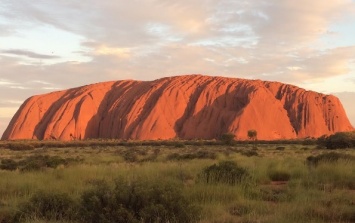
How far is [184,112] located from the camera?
10019 centimetres

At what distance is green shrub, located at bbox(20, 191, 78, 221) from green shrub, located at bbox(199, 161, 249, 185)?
143 inches

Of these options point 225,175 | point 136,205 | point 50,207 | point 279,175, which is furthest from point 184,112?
point 136,205

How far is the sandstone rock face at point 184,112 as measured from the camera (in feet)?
308

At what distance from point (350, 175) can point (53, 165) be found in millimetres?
11886

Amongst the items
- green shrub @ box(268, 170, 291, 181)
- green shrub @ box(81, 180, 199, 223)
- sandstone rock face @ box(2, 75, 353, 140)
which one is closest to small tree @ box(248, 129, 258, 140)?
sandstone rock face @ box(2, 75, 353, 140)

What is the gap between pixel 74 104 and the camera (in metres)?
105

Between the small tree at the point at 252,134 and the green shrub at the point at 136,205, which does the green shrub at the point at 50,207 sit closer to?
the green shrub at the point at 136,205

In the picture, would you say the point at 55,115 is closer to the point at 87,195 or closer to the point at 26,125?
the point at 26,125

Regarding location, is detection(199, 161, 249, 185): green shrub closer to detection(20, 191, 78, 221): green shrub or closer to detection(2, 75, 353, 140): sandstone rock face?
detection(20, 191, 78, 221): green shrub

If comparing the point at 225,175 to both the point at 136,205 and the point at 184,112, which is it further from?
the point at 184,112

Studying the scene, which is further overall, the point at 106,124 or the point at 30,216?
the point at 106,124

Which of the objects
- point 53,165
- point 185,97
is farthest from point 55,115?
point 53,165

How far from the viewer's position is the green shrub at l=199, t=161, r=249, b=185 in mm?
10516

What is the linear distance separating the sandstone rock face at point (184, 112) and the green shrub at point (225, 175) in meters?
76.9
